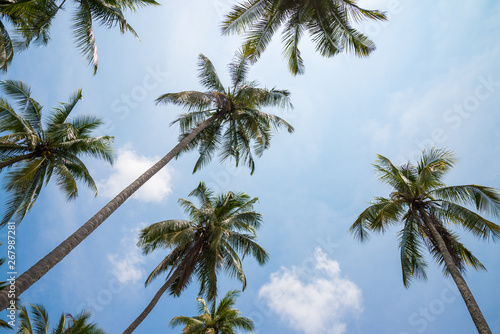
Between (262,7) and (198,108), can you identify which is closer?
(262,7)

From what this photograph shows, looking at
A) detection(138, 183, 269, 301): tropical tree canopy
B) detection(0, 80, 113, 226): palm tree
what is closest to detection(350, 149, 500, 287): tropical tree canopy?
detection(138, 183, 269, 301): tropical tree canopy

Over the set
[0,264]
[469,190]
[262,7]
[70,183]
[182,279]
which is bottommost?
[0,264]

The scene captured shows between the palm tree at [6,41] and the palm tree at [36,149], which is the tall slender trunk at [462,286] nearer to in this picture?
the palm tree at [36,149]

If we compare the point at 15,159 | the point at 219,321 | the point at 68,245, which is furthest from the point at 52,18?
the point at 219,321

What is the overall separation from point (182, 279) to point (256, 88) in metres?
10.2

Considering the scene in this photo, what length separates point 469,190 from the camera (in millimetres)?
10859

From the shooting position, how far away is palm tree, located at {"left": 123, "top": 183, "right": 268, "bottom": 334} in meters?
13.1

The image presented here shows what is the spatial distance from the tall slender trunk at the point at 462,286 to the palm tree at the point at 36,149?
14.3 meters

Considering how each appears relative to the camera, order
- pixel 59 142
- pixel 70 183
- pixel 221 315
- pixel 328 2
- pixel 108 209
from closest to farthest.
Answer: pixel 108 209 → pixel 328 2 → pixel 59 142 → pixel 70 183 → pixel 221 315

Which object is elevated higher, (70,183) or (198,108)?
(198,108)

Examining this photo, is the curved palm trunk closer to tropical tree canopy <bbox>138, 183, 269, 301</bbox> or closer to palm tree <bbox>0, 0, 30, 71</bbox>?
tropical tree canopy <bbox>138, 183, 269, 301</bbox>

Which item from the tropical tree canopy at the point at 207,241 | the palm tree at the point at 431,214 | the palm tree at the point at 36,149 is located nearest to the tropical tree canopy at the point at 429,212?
the palm tree at the point at 431,214

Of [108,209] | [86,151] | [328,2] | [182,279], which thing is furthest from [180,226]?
[328,2]

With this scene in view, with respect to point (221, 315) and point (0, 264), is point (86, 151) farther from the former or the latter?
point (221, 315)
